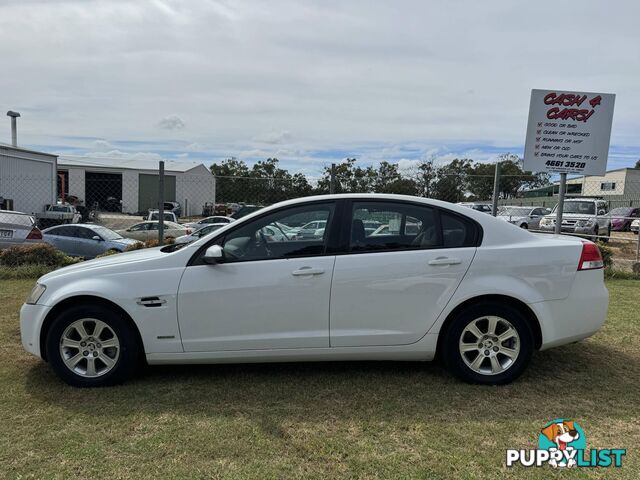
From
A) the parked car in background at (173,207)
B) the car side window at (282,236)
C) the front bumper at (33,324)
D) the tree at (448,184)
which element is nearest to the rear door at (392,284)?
the car side window at (282,236)

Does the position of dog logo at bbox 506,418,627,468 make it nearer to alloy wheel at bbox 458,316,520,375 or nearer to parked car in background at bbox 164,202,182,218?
alloy wheel at bbox 458,316,520,375

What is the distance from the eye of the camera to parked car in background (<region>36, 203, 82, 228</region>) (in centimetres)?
2717

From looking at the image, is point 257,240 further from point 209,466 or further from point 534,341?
point 534,341

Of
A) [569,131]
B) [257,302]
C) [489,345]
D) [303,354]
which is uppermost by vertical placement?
[569,131]

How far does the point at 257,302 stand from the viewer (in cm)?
383

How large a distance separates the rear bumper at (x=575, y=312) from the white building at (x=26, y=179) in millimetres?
27726

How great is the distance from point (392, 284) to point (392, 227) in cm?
50

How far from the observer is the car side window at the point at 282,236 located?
156 inches

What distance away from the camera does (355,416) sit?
11.4 feet

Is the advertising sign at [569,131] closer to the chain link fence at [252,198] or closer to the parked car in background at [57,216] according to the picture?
the chain link fence at [252,198]

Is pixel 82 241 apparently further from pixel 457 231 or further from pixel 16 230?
pixel 457 231

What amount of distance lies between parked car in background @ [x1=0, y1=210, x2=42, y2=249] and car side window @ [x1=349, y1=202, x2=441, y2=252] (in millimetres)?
10413

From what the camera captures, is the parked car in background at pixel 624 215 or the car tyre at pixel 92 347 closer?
the car tyre at pixel 92 347

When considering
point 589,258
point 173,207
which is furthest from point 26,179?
point 589,258
